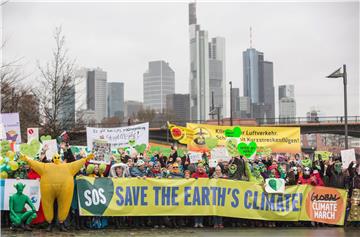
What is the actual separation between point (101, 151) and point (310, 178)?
223 inches

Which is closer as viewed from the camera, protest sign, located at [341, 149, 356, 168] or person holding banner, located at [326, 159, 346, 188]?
person holding banner, located at [326, 159, 346, 188]

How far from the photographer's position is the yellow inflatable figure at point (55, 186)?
10.8m

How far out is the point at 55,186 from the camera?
10.8m

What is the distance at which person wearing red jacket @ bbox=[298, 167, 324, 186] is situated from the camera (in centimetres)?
1249

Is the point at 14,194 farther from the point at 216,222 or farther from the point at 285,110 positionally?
the point at 285,110

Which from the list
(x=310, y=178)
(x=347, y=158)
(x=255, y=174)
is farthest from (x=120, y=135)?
(x=347, y=158)

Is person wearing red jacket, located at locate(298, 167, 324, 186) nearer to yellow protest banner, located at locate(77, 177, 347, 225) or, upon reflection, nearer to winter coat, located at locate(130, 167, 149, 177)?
yellow protest banner, located at locate(77, 177, 347, 225)

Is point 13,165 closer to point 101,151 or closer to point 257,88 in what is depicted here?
point 101,151

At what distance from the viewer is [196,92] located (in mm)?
127875

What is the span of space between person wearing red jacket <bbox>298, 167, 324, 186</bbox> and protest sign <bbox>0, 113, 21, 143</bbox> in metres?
8.23

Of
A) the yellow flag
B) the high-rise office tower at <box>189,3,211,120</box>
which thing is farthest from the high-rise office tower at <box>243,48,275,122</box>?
the yellow flag

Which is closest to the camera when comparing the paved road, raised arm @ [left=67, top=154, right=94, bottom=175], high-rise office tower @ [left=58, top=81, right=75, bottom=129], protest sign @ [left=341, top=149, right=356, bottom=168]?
the paved road

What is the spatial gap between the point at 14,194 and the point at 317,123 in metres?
54.2

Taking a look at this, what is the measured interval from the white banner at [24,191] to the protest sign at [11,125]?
2929 mm
